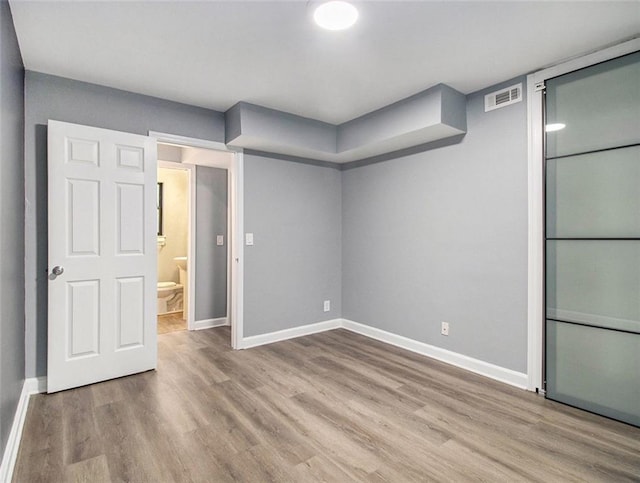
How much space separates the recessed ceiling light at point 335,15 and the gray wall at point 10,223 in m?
1.61

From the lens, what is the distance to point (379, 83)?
2.92 m

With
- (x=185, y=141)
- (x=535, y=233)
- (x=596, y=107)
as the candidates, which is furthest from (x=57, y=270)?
(x=596, y=107)

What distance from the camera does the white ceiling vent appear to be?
2.77 meters

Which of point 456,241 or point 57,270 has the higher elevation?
point 456,241

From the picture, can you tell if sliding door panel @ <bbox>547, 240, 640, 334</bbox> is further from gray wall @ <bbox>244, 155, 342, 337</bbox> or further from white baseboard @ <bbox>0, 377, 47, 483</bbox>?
white baseboard @ <bbox>0, 377, 47, 483</bbox>

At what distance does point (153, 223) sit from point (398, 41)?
2485mm

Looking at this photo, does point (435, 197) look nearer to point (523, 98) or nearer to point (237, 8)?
point (523, 98)

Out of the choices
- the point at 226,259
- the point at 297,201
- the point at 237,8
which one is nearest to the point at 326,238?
the point at 297,201

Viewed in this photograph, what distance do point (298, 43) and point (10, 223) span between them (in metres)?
2.10

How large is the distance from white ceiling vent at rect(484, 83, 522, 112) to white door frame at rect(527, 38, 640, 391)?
0.08 m

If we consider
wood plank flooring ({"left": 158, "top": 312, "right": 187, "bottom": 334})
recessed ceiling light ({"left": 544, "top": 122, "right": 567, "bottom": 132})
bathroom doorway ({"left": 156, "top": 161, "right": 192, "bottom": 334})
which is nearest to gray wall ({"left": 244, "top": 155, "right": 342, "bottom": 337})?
wood plank flooring ({"left": 158, "top": 312, "right": 187, "bottom": 334})

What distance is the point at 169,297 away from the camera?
553 cm

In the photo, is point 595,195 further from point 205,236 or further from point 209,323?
point 209,323

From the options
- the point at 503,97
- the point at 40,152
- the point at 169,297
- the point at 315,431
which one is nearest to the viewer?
the point at 315,431
